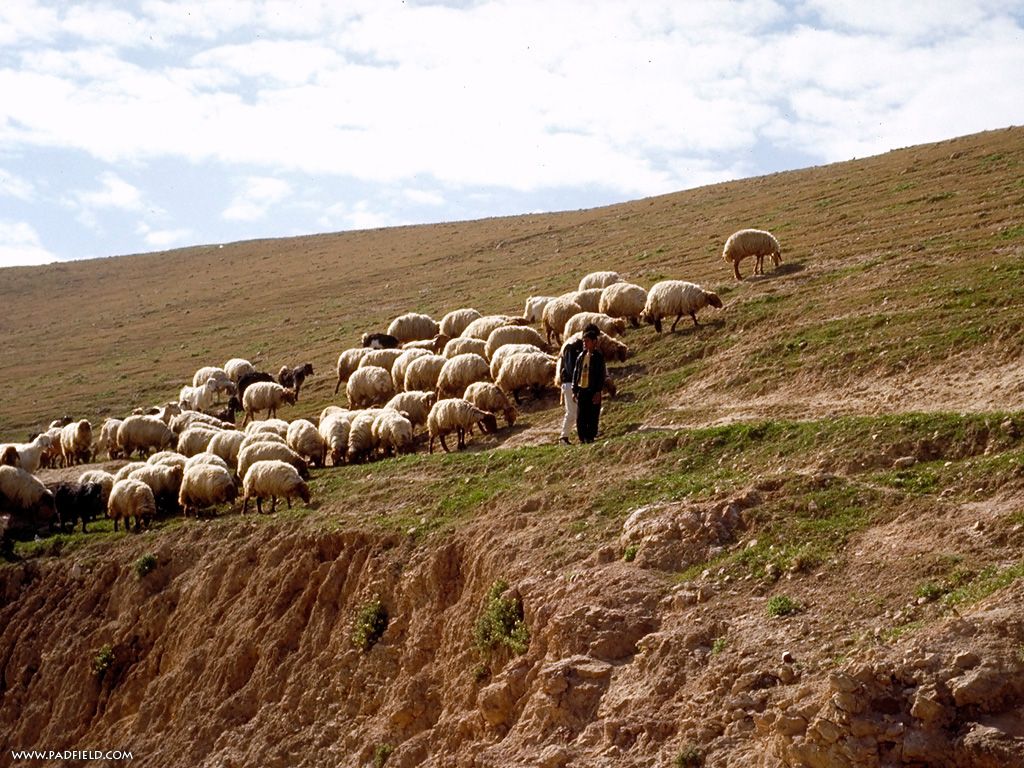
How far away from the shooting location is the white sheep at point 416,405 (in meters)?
20.2

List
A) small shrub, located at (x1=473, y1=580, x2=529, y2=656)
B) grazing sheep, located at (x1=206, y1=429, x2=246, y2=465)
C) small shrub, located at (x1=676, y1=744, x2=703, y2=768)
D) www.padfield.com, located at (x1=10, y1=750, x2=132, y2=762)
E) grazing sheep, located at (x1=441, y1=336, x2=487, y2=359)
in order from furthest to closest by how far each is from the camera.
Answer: grazing sheep, located at (x1=441, y1=336, x2=487, y2=359) → grazing sheep, located at (x1=206, y1=429, x2=246, y2=465) → www.padfield.com, located at (x1=10, y1=750, x2=132, y2=762) → small shrub, located at (x1=473, y1=580, x2=529, y2=656) → small shrub, located at (x1=676, y1=744, x2=703, y2=768)

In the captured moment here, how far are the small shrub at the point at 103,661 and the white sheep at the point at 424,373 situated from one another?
26.1 ft

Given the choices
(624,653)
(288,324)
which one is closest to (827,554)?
(624,653)

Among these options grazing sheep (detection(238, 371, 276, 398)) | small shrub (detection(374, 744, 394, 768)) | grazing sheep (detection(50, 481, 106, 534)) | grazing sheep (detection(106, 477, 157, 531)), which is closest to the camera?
small shrub (detection(374, 744, 394, 768))

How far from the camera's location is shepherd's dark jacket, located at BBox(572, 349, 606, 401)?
1541cm

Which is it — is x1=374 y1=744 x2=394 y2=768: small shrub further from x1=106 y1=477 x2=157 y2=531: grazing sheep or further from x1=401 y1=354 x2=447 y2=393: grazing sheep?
x1=401 y1=354 x2=447 y2=393: grazing sheep

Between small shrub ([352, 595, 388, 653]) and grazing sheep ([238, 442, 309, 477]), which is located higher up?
grazing sheep ([238, 442, 309, 477])

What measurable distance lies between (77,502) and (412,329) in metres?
10.9

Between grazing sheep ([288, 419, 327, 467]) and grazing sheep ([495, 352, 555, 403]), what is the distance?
3.21m

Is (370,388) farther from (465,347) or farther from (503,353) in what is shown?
(503,353)

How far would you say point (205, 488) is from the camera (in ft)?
58.2

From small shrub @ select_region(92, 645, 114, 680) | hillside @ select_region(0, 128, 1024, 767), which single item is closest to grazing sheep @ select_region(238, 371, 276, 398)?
hillside @ select_region(0, 128, 1024, 767)

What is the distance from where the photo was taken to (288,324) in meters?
43.9

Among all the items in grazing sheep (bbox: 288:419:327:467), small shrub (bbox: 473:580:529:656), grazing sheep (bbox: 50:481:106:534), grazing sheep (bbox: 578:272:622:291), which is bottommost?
small shrub (bbox: 473:580:529:656)
